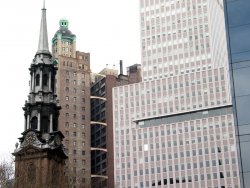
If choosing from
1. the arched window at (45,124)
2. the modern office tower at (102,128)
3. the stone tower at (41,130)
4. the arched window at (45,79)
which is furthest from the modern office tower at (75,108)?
the arched window at (45,124)

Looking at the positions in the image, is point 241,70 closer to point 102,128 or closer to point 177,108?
point 177,108

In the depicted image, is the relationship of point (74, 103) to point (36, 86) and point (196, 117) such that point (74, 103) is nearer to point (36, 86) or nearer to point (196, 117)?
point (196, 117)

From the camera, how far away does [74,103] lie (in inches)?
7151

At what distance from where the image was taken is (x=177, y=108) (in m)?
160

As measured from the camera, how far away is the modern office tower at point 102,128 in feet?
579

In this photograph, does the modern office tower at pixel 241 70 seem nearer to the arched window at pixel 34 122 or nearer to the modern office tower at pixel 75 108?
the arched window at pixel 34 122

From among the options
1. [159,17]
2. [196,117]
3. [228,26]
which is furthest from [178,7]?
[228,26]

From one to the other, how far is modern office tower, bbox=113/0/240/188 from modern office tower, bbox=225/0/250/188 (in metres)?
88.1

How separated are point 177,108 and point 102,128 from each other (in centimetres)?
3199

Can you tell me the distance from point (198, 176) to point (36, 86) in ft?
198

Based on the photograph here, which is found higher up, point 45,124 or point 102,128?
point 102,128

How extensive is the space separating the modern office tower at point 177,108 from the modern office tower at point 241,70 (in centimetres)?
8813

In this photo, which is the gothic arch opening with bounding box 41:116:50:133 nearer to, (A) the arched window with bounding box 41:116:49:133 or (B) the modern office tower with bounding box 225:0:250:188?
(A) the arched window with bounding box 41:116:49:133

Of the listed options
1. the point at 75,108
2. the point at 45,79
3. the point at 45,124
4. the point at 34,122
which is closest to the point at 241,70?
the point at 45,124
